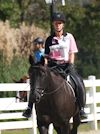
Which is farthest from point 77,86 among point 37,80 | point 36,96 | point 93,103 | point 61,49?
point 93,103

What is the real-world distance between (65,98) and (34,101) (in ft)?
4.14

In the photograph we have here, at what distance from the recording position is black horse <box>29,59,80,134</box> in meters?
Answer: 9.76

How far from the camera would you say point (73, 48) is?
36.1 feet

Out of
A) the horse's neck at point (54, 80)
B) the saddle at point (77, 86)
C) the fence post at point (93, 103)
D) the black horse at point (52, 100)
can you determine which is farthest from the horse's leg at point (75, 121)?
the fence post at point (93, 103)

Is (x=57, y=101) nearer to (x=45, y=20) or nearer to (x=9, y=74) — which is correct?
(x=9, y=74)

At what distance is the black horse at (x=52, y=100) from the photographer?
32.0 feet

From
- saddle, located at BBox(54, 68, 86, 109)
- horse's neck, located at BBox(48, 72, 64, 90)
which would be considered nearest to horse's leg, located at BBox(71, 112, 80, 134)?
saddle, located at BBox(54, 68, 86, 109)

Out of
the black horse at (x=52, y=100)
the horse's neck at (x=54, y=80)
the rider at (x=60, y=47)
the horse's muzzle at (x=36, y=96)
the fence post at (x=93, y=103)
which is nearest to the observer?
the horse's muzzle at (x=36, y=96)

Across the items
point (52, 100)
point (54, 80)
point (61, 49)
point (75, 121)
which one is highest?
point (61, 49)

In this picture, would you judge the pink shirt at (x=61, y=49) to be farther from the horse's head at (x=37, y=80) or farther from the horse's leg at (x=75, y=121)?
the horse's leg at (x=75, y=121)

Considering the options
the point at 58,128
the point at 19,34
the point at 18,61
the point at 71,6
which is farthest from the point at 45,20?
the point at 58,128

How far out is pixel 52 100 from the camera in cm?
1027

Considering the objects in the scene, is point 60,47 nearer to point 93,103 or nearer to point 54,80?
point 54,80

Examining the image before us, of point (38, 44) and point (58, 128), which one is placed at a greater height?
point (38, 44)
